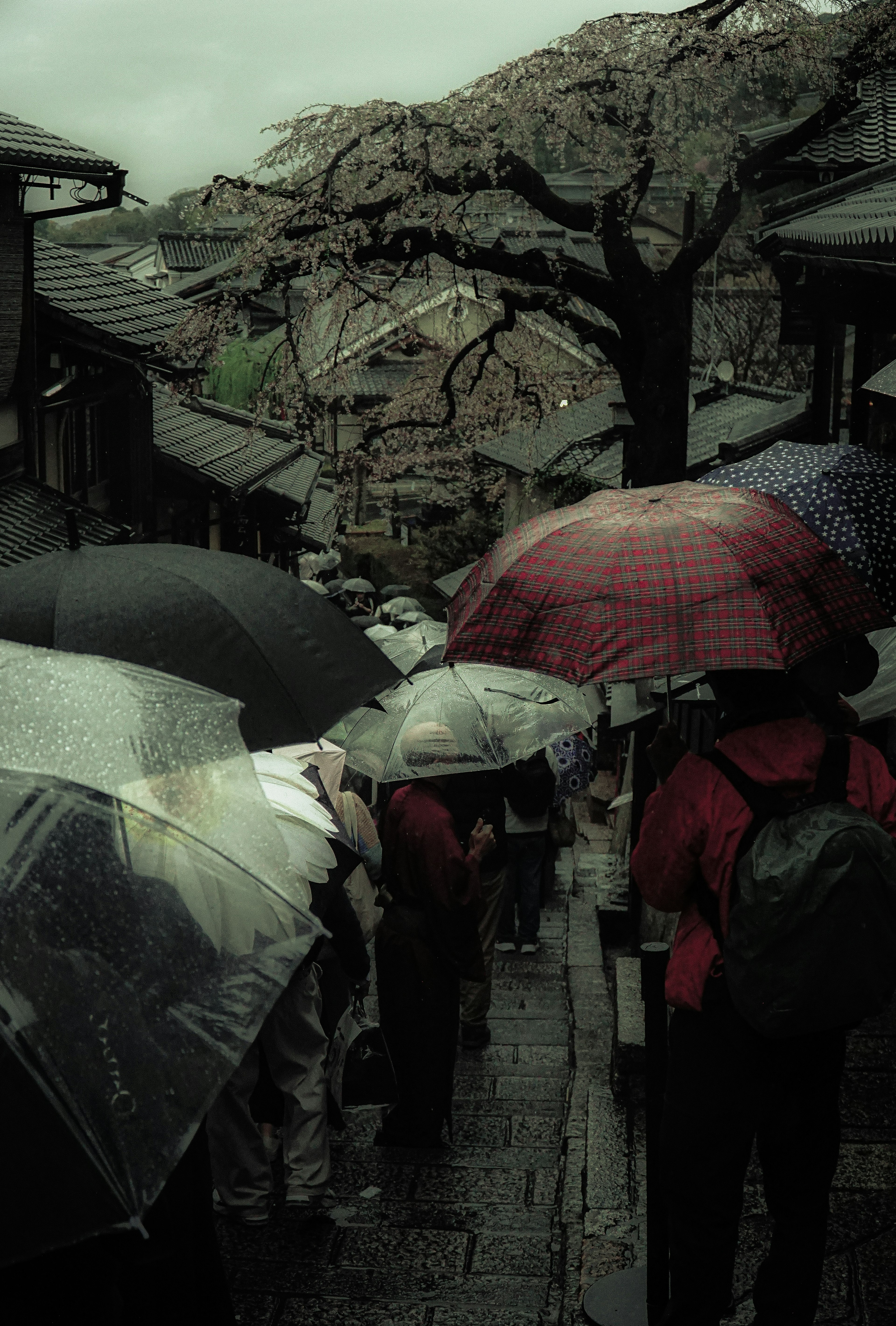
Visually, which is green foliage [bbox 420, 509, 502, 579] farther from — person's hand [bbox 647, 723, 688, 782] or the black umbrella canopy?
person's hand [bbox 647, 723, 688, 782]

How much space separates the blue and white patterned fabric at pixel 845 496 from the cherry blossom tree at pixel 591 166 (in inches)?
217

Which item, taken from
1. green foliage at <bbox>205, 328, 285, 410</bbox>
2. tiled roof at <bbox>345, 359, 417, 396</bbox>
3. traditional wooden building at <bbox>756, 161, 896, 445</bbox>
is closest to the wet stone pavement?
traditional wooden building at <bbox>756, 161, 896, 445</bbox>

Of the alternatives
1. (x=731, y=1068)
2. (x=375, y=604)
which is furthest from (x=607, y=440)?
(x=731, y=1068)

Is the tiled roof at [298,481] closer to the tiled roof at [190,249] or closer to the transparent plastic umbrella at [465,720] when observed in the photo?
the transparent plastic umbrella at [465,720]

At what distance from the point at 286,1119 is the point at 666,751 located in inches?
104

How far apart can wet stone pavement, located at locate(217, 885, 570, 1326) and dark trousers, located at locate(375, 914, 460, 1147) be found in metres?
0.15

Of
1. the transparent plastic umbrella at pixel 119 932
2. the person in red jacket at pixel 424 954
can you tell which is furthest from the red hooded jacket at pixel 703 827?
the person in red jacket at pixel 424 954

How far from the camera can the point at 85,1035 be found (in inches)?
82.9

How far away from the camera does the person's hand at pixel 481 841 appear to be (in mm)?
6383

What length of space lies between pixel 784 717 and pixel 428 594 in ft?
98.8

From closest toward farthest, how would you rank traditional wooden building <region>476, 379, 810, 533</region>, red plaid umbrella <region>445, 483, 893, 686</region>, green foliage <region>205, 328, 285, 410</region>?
1. red plaid umbrella <region>445, 483, 893, 686</region>
2. traditional wooden building <region>476, 379, 810, 533</region>
3. green foliage <region>205, 328, 285, 410</region>

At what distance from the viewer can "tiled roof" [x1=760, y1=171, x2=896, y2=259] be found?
20.9 ft

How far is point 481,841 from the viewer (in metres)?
6.41

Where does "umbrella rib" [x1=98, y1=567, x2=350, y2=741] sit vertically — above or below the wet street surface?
above
